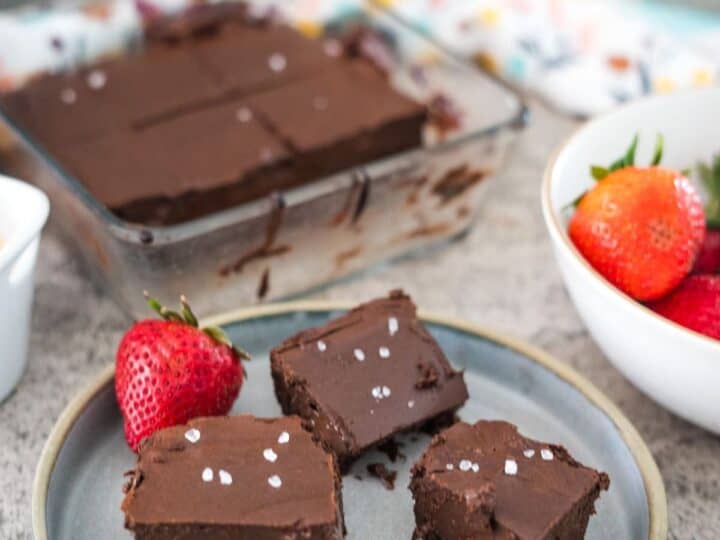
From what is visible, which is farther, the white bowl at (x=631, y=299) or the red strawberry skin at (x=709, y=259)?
the red strawberry skin at (x=709, y=259)

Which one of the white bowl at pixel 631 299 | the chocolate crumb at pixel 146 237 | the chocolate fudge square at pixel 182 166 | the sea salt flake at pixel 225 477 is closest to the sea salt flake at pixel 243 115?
the chocolate fudge square at pixel 182 166

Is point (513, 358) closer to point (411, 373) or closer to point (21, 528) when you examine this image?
point (411, 373)

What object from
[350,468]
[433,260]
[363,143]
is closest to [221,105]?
[363,143]

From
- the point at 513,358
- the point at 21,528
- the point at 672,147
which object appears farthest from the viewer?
the point at 672,147

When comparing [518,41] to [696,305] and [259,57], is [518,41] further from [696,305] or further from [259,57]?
[696,305]

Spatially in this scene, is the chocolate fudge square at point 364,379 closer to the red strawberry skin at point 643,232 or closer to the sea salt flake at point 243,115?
the red strawberry skin at point 643,232
